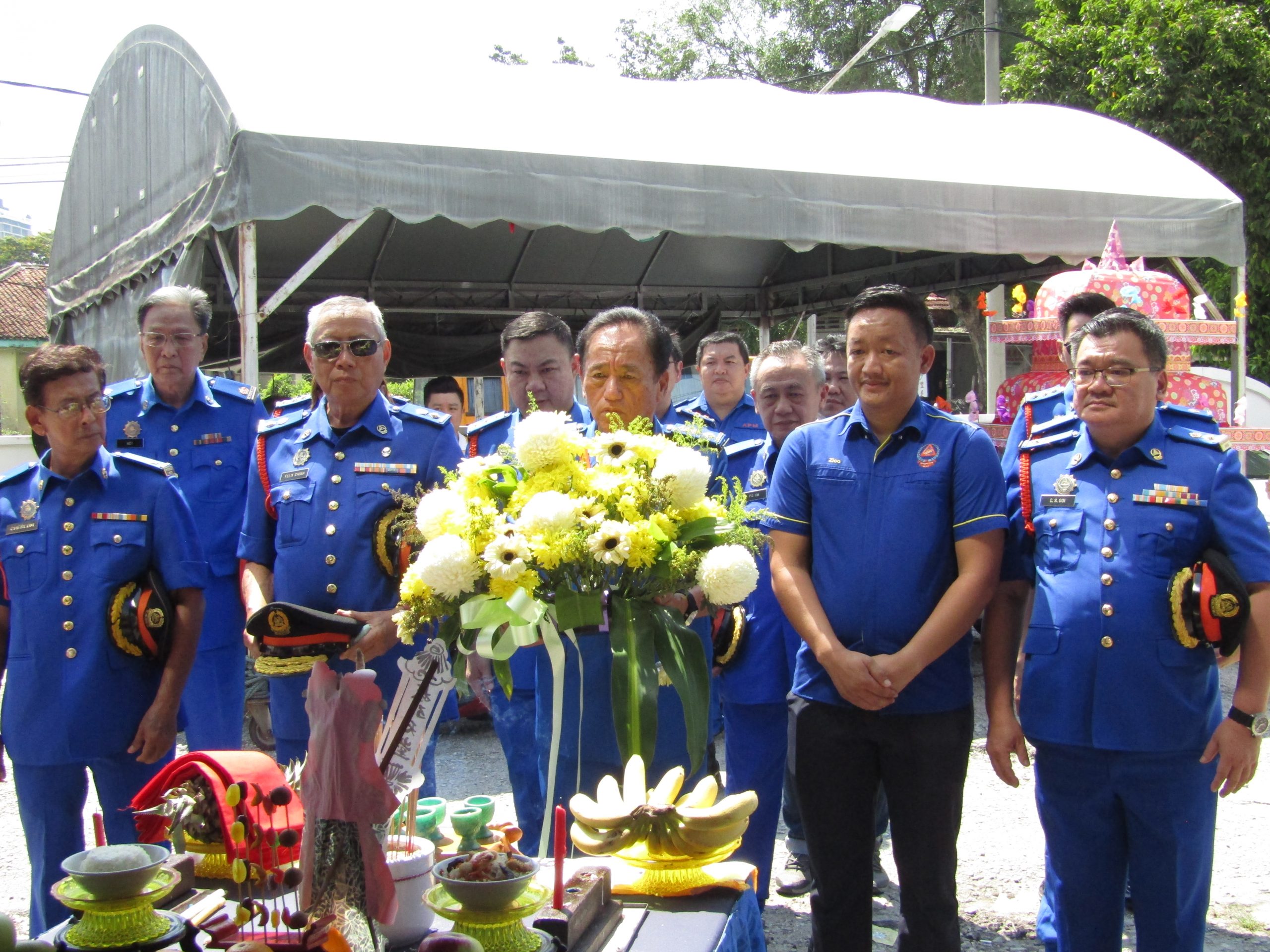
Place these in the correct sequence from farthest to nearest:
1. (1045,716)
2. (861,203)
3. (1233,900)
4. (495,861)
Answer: (861,203)
(1233,900)
(1045,716)
(495,861)

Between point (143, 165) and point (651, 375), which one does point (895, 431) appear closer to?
point (651, 375)

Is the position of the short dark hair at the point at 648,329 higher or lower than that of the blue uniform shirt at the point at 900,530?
higher

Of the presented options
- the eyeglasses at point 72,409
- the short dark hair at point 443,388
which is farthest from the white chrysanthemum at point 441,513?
the short dark hair at point 443,388

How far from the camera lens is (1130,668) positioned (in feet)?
8.65

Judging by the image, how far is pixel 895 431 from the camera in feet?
9.33

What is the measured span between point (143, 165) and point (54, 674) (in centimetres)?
646

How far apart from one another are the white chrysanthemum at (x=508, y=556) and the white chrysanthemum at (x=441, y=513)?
6.2 inches

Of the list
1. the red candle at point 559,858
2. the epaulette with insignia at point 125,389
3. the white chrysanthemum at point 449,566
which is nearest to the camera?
the red candle at point 559,858

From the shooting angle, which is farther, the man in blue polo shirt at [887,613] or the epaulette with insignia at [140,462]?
the epaulette with insignia at [140,462]

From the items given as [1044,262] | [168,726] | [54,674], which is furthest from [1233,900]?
[1044,262]

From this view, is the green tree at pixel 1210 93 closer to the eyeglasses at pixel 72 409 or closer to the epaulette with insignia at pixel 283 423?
the epaulette with insignia at pixel 283 423

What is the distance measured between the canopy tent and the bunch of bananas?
4.75 metres

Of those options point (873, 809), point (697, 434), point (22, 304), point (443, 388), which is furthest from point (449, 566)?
point (22, 304)

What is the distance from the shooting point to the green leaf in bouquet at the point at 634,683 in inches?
83.5
